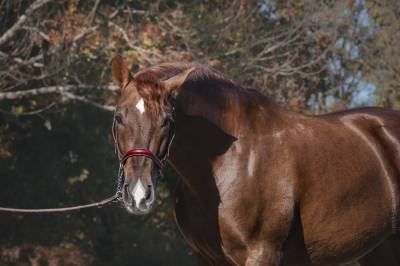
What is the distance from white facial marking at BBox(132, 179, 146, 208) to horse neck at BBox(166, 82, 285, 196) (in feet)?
2.04

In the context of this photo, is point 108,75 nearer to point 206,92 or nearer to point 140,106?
point 206,92

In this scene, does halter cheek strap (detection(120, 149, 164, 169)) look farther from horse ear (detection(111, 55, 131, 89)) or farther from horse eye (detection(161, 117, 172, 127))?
horse ear (detection(111, 55, 131, 89))

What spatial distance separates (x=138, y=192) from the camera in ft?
13.9

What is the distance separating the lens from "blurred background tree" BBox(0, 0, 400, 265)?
37.6 ft

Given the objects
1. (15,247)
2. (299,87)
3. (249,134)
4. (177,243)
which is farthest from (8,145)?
(249,134)

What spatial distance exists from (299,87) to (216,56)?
8.22ft

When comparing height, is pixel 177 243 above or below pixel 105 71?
below

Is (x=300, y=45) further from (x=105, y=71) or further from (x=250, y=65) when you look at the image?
(x=105, y=71)

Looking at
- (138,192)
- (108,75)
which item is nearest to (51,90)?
(108,75)

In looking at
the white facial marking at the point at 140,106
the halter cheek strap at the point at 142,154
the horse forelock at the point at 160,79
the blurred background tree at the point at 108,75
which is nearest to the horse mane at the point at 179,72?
the horse forelock at the point at 160,79

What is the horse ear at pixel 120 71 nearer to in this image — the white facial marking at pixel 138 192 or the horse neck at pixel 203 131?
the horse neck at pixel 203 131

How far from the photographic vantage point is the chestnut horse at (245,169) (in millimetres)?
4500

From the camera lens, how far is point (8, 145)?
12.7 metres

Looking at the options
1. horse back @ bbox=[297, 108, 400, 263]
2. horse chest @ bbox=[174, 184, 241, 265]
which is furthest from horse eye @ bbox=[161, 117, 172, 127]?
horse back @ bbox=[297, 108, 400, 263]
